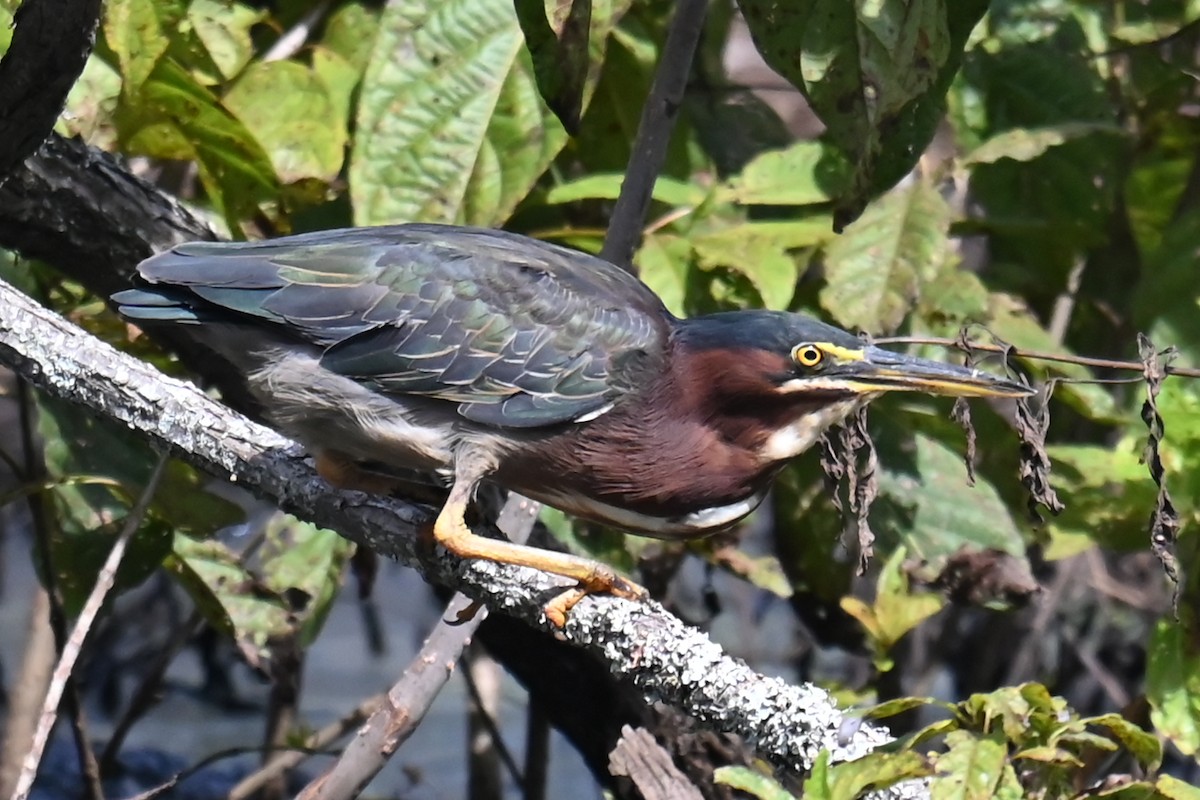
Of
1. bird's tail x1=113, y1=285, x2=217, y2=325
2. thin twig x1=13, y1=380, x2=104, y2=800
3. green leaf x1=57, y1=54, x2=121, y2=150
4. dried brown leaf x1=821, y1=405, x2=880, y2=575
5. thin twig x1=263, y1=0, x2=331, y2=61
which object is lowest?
thin twig x1=13, y1=380, x2=104, y2=800

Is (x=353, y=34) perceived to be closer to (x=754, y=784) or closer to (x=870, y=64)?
(x=870, y=64)

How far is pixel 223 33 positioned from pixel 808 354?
1452mm

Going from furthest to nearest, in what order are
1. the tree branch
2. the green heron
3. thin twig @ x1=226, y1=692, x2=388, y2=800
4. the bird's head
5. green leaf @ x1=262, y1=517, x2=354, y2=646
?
1. thin twig @ x1=226, y1=692, x2=388, y2=800
2. green leaf @ x1=262, y1=517, x2=354, y2=646
3. the green heron
4. the bird's head
5. the tree branch

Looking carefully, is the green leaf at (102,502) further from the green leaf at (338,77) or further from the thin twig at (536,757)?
the thin twig at (536,757)

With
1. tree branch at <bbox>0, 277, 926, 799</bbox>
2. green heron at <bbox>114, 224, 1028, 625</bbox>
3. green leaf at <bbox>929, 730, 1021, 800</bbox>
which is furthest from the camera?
green heron at <bbox>114, 224, 1028, 625</bbox>

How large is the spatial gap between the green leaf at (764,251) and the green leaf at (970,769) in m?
1.10

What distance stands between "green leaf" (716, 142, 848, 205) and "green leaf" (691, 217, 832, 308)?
0.19ft

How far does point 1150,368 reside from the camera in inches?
83.0

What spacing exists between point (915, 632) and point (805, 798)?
2.89 metres

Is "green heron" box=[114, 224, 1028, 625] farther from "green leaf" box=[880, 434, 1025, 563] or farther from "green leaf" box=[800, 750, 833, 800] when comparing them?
"green leaf" box=[800, 750, 833, 800]

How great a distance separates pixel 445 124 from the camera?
305 centimetres

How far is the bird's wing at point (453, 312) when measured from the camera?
8.48 ft

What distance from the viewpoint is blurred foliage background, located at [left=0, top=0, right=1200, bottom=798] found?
9.17 ft

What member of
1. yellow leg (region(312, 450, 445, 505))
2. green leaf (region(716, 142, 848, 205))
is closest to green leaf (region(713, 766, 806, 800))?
yellow leg (region(312, 450, 445, 505))
